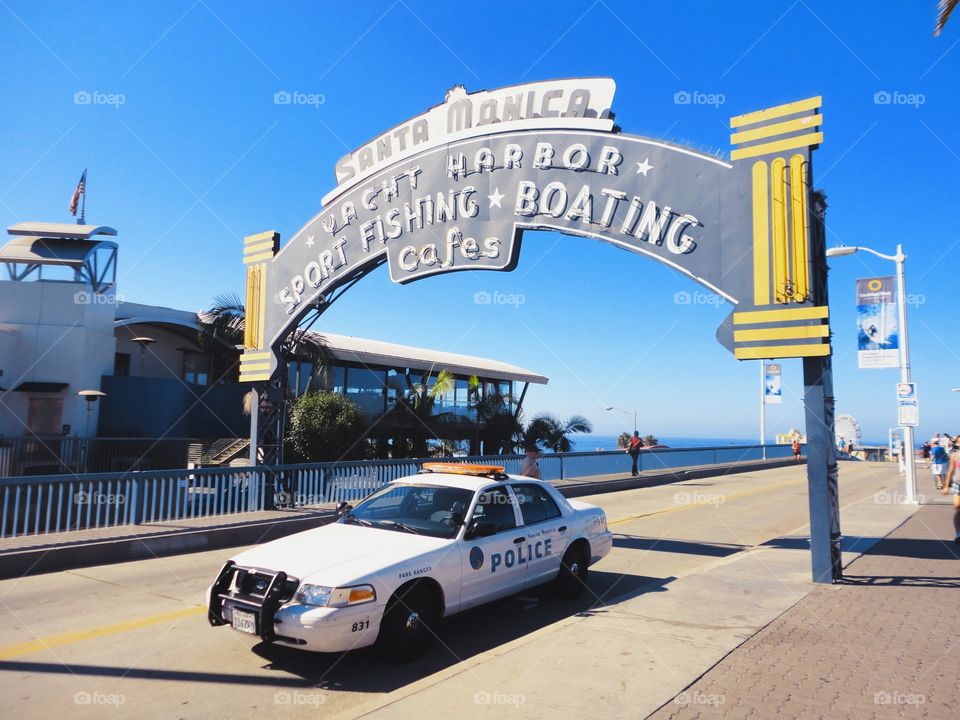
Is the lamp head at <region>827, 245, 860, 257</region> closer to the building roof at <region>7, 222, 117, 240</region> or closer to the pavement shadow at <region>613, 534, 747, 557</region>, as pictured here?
the pavement shadow at <region>613, 534, 747, 557</region>

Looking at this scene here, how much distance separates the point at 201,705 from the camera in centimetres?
489

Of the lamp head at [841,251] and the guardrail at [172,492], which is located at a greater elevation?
the lamp head at [841,251]

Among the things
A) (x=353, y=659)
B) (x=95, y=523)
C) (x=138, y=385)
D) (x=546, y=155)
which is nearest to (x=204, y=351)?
(x=138, y=385)

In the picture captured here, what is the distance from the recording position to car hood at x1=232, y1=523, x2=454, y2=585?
550 centimetres

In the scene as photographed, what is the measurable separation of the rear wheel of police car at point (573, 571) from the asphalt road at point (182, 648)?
176mm

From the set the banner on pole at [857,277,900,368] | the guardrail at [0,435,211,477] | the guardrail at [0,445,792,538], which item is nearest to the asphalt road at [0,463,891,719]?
the guardrail at [0,445,792,538]

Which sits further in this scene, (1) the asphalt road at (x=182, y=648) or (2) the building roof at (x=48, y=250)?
(2) the building roof at (x=48, y=250)

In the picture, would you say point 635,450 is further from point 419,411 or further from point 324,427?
point 324,427

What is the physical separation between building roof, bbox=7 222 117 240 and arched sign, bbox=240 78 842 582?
37.9 feet

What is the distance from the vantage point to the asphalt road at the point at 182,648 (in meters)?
4.96
